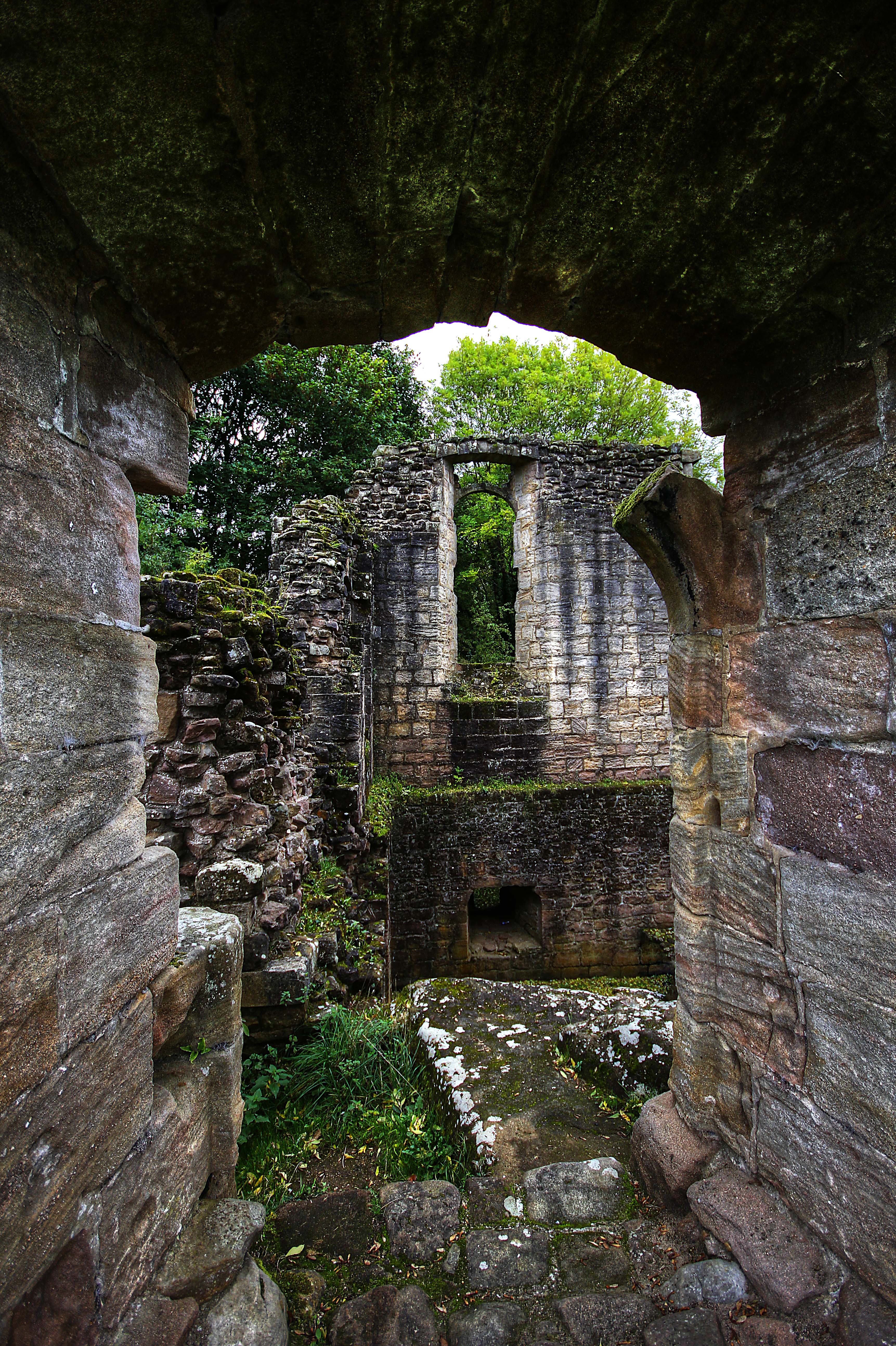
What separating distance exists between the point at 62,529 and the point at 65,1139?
1136 millimetres

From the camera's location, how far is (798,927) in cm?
156

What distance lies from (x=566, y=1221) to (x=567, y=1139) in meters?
0.43

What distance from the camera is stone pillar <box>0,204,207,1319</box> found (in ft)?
3.21

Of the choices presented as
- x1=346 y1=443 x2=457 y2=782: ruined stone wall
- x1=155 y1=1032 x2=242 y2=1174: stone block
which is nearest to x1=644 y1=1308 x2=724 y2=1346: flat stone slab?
x1=155 y1=1032 x2=242 y2=1174: stone block

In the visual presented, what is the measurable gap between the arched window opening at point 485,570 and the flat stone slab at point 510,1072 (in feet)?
19.1

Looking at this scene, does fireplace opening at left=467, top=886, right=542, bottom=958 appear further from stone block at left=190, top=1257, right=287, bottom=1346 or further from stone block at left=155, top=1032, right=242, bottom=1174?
stone block at left=190, top=1257, right=287, bottom=1346

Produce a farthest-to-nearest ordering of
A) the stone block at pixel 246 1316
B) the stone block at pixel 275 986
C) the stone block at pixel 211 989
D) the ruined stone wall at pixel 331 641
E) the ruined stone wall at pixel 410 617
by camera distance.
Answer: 1. the ruined stone wall at pixel 410 617
2. the ruined stone wall at pixel 331 641
3. the stone block at pixel 275 986
4. the stone block at pixel 211 989
5. the stone block at pixel 246 1316

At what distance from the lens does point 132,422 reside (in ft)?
4.47

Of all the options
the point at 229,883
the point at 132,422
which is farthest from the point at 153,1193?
the point at 229,883

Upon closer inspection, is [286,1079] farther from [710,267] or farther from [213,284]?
[710,267]

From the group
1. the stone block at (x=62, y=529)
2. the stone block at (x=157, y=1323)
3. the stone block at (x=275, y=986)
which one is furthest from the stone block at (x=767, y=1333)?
the stone block at (x=62, y=529)

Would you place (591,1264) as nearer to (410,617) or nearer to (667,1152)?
(667,1152)

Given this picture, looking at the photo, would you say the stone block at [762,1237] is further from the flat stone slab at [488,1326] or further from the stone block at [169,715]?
the stone block at [169,715]

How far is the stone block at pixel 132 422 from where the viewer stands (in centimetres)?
124
